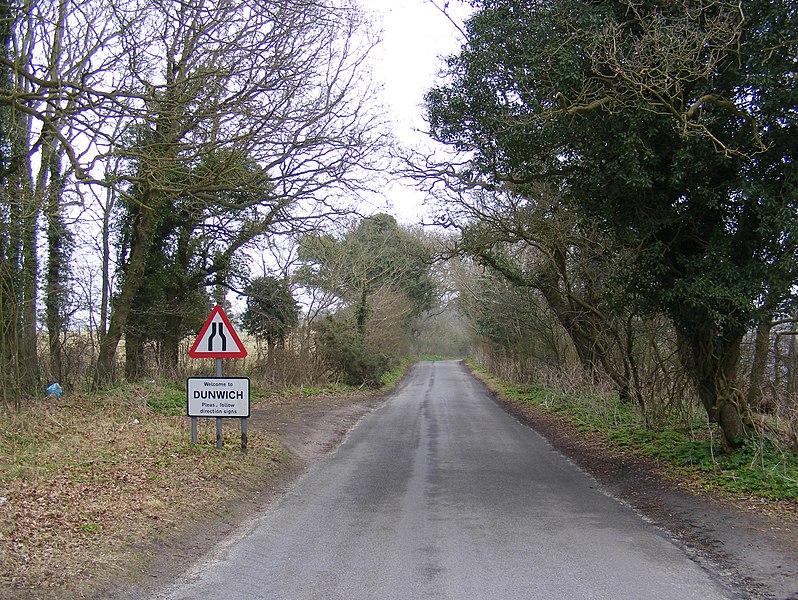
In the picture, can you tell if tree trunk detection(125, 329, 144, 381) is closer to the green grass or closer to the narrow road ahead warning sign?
the narrow road ahead warning sign

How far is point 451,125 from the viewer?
12672 mm

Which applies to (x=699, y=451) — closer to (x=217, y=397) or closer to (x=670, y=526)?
(x=670, y=526)

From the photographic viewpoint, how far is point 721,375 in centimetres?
1064

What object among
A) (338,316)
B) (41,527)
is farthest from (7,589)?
(338,316)

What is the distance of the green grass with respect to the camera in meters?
8.87

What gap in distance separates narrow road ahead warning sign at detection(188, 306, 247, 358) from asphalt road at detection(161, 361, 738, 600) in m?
2.39

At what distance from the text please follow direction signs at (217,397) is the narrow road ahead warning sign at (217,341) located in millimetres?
418

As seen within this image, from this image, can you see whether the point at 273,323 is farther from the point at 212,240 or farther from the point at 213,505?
the point at 213,505

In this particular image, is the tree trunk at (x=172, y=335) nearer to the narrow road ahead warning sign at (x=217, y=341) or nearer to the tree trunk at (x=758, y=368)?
the narrow road ahead warning sign at (x=217, y=341)

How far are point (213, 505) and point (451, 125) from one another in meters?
7.86

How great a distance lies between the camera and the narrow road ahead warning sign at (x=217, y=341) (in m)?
11.0

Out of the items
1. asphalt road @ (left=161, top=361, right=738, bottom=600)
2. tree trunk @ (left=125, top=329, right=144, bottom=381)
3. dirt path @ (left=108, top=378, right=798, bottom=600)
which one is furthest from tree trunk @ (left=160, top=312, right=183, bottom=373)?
asphalt road @ (left=161, top=361, right=738, bottom=600)

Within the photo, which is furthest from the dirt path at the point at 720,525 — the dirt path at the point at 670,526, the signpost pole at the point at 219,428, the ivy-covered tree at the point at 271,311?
the ivy-covered tree at the point at 271,311

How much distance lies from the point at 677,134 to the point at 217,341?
297 inches
